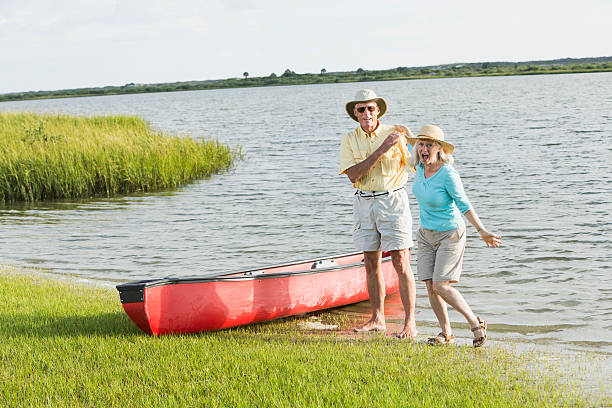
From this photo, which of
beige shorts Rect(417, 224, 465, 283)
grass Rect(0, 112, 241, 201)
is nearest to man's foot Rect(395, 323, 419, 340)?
beige shorts Rect(417, 224, 465, 283)

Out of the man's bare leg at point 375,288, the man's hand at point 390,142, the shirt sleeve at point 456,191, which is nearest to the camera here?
the shirt sleeve at point 456,191

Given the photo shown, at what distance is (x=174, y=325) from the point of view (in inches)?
273

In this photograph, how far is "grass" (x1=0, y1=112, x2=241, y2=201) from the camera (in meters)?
19.7

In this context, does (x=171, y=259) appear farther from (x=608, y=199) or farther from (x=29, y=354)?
(x=608, y=199)

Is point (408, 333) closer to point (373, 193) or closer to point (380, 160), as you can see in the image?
point (373, 193)

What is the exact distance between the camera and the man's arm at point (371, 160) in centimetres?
643

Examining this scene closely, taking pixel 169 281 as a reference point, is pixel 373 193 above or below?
above

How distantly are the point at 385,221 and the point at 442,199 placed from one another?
841 millimetres

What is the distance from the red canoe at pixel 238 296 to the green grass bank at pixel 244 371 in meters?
0.21

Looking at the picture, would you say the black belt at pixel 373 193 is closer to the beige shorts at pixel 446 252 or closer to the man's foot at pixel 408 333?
the beige shorts at pixel 446 252

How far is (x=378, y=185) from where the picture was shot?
6.73 metres

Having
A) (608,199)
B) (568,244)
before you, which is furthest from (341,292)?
(608,199)

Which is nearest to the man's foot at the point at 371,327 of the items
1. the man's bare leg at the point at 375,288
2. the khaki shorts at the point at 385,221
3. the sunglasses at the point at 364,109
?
the man's bare leg at the point at 375,288

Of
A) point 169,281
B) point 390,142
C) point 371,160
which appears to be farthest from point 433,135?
point 169,281
